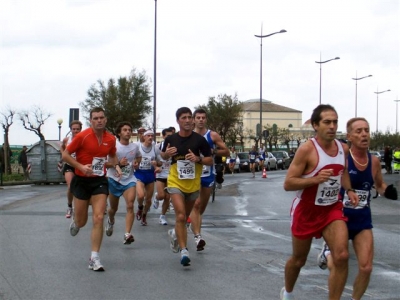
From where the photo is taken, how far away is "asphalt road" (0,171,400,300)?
8000 mm

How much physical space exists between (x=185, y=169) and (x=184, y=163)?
0.25ft

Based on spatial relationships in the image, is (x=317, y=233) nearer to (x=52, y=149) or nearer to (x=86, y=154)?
(x=86, y=154)

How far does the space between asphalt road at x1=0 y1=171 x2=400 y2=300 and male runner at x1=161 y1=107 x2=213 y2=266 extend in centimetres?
70

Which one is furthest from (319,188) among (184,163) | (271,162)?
(271,162)

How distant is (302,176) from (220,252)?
4.48 m

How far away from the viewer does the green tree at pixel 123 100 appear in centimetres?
6003

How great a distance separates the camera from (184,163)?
393 inches

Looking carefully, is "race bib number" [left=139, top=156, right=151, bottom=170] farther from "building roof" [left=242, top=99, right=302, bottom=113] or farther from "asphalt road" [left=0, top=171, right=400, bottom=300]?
"building roof" [left=242, top=99, right=302, bottom=113]

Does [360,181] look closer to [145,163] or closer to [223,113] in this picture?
[145,163]

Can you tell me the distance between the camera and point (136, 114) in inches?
2384

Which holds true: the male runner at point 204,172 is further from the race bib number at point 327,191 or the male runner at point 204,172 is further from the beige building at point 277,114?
the beige building at point 277,114

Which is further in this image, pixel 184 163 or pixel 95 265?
pixel 184 163

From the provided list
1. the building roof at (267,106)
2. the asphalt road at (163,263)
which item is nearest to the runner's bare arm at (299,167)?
the asphalt road at (163,263)

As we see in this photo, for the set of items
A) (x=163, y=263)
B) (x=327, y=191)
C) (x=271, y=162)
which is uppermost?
(x=327, y=191)
